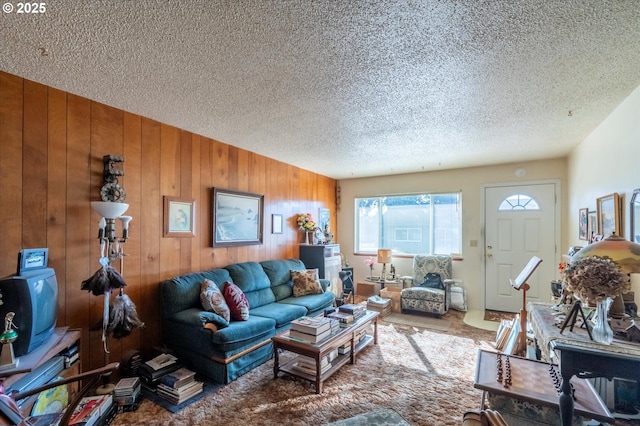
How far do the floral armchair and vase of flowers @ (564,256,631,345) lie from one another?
109 inches

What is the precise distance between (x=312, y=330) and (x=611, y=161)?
3.05 meters

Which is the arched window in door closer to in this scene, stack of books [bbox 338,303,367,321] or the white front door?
the white front door

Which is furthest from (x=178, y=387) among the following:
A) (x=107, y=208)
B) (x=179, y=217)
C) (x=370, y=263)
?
(x=370, y=263)

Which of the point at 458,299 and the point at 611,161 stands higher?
the point at 611,161

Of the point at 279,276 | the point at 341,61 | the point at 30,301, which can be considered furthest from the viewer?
the point at 279,276

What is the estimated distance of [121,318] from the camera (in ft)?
7.27

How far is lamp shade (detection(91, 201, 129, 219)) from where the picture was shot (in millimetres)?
2168

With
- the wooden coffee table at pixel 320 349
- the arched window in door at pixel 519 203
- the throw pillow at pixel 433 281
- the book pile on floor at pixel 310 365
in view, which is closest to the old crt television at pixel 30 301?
the wooden coffee table at pixel 320 349

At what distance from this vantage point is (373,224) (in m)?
5.87

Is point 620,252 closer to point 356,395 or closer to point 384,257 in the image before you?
point 356,395

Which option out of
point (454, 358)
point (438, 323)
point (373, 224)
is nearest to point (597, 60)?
point (454, 358)

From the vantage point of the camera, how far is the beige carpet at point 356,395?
201cm

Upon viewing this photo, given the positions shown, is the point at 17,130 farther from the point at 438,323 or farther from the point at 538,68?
the point at 438,323

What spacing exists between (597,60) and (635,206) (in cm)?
111
